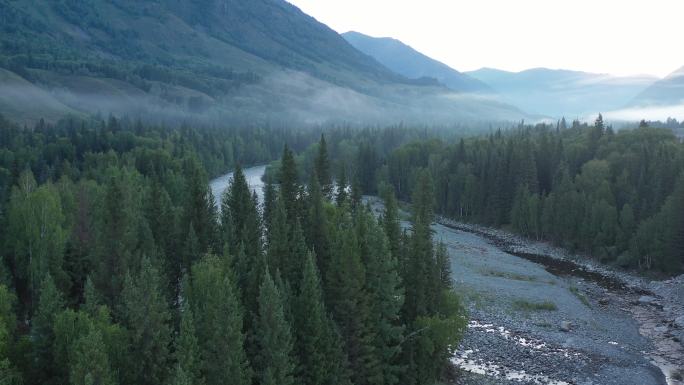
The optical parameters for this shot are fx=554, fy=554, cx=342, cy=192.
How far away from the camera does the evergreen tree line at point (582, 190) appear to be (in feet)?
299

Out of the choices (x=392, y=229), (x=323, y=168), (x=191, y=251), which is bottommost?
(x=191, y=251)

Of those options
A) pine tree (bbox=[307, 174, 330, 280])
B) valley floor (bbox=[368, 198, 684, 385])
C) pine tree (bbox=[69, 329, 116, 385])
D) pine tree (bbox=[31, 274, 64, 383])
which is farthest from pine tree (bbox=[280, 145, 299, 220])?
pine tree (bbox=[69, 329, 116, 385])

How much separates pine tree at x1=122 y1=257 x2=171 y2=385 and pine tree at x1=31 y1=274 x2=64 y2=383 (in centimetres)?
497

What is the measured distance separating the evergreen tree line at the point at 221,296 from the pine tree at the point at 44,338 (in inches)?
3.4

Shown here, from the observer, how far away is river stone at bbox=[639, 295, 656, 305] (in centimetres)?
7531

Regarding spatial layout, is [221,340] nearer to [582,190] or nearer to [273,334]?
[273,334]

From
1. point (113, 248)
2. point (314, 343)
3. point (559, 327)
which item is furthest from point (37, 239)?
point (559, 327)

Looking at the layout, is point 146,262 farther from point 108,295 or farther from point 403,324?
point 403,324

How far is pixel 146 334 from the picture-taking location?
109 feet

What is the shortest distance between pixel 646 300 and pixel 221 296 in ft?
216

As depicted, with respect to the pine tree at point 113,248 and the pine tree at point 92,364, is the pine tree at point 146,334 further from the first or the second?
the pine tree at point 113,248

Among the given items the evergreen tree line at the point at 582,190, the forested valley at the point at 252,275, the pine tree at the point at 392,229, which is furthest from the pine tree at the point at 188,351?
the evergreen tree line at the point at 582,190

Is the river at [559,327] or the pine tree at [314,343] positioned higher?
the pine tree at [314,343]

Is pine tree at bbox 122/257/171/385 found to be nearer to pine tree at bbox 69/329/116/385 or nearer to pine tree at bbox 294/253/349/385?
pine tree at bbox 69/329/116/385
